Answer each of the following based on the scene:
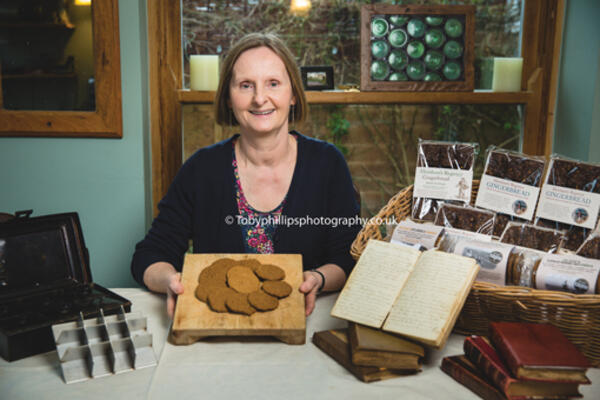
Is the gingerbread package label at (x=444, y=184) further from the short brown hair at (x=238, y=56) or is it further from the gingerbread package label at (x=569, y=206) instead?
the short brown hair at (x=238, y=56)

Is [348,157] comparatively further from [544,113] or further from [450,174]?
[450,174]

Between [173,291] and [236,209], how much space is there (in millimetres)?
556

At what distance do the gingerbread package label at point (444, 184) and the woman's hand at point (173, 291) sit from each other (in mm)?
707

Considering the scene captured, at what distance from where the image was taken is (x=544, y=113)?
2244 mm

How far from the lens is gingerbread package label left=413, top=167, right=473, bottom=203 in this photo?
136 cm

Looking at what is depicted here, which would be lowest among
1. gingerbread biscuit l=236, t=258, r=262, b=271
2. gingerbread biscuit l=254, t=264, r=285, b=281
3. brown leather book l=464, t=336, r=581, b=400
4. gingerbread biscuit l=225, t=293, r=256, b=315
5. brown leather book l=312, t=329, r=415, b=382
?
brown leather book l=312, t=329, r=415, b=382

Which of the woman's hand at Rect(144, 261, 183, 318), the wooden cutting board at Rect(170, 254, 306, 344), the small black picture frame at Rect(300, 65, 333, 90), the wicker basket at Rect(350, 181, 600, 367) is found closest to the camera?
the wicker basket at Rect(350, 181, 600, 367)

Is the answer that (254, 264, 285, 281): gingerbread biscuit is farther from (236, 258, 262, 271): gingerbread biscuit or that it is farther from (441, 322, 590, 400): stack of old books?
(441, 322, 590, 400): stack of old books

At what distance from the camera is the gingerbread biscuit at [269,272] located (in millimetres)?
1158

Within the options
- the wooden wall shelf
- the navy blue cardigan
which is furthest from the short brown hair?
the wooden wall shelf

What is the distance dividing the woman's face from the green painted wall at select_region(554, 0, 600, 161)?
1291 mm

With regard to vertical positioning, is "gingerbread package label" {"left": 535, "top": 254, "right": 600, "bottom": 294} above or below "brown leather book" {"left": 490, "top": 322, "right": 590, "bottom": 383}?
above

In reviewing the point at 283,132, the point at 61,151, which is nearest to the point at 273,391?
the point at 283,132

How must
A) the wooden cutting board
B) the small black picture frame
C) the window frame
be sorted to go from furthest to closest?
the small black picture frame → the window frame → the wooden cutting board
